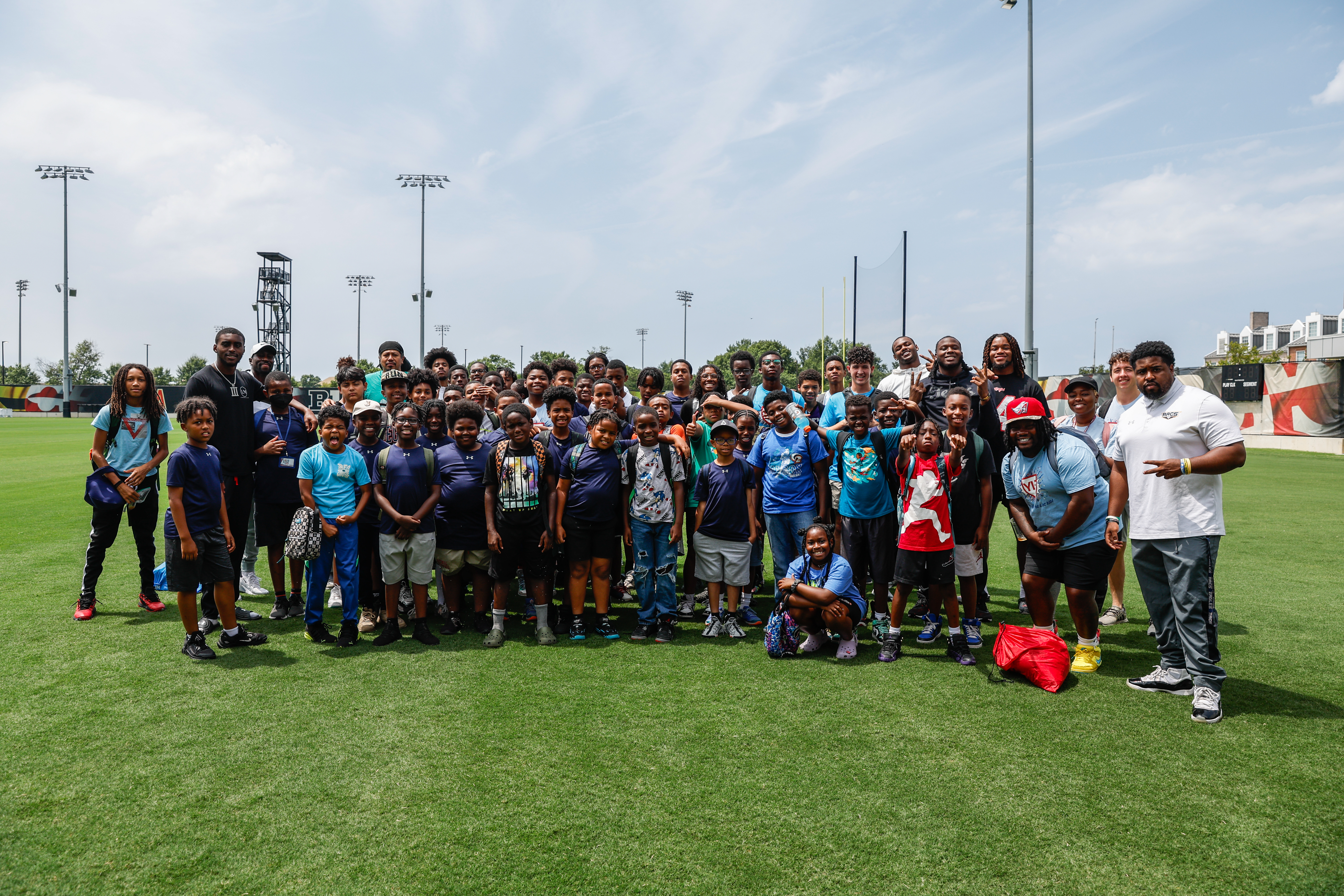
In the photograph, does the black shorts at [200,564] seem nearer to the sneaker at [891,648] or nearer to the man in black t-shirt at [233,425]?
the man in black t-shirt at [233,425]

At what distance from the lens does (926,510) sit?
507cm

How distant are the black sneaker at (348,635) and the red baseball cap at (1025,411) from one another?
4.90 meters

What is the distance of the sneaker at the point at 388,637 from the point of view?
5441 millimetres

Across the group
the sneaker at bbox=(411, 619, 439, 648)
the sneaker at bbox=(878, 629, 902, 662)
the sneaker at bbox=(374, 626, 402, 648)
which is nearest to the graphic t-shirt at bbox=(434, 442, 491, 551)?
the sneaker at bbox=(411, 619, 439, 648)

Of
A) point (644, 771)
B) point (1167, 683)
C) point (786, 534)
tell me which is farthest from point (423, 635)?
point (1167, 683)

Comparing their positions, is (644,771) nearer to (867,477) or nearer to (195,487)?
(867,477)

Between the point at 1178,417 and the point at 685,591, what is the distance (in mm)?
3864

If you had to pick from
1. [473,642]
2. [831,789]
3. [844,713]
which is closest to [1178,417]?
[844,713]

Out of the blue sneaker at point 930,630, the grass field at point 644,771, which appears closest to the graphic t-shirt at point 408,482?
the grass field at point 644,771

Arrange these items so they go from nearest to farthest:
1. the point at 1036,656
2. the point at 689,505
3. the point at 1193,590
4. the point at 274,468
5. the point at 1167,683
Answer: the point at 1193,590
the point at 1167,683
the point at 1036,656
the point at 274,468
the point at 689,505

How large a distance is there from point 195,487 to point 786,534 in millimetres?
4313

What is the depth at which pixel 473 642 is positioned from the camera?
5.58m

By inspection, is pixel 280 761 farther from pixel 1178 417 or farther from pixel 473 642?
pixel 1178 417

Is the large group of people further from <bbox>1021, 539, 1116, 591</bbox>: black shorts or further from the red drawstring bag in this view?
the red drawstring bag
